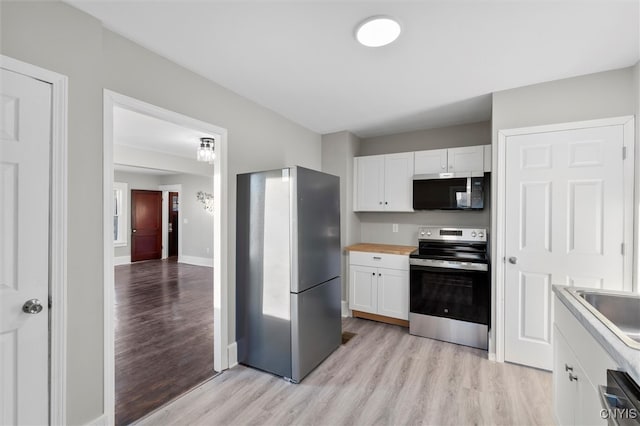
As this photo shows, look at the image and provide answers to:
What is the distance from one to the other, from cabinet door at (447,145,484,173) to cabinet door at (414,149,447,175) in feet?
0.22

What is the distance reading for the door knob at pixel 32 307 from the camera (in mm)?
1404

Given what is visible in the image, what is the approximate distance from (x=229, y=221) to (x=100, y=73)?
135 centimetres

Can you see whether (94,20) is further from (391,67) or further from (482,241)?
(482,241)

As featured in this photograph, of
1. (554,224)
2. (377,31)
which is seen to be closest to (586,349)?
(554,224)

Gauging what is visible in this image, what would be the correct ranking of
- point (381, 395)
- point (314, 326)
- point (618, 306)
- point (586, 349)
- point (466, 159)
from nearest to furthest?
1. point (586, 349)
2. point (618, 306)
3. point (381, 395)
4. point (314, 326)
5. point (466, 159)

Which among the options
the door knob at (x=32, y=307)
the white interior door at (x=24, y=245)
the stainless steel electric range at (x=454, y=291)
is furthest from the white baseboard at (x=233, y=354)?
the stainless steel electric range at (x=454, y=291)

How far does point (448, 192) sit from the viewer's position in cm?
335

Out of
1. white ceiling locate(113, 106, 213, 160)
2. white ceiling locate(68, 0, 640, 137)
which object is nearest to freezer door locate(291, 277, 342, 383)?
white ceiling locate(68, 0, 640, 137)

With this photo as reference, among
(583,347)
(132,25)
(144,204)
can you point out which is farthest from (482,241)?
(144,204)

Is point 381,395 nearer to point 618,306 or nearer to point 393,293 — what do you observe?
point 393,293

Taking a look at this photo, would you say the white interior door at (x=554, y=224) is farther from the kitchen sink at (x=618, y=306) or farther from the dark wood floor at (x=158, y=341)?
the dark wood floor at (x=158, y=341)

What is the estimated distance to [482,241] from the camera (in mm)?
3318

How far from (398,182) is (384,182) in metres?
0.19

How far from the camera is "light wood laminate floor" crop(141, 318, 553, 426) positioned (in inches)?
74.9
